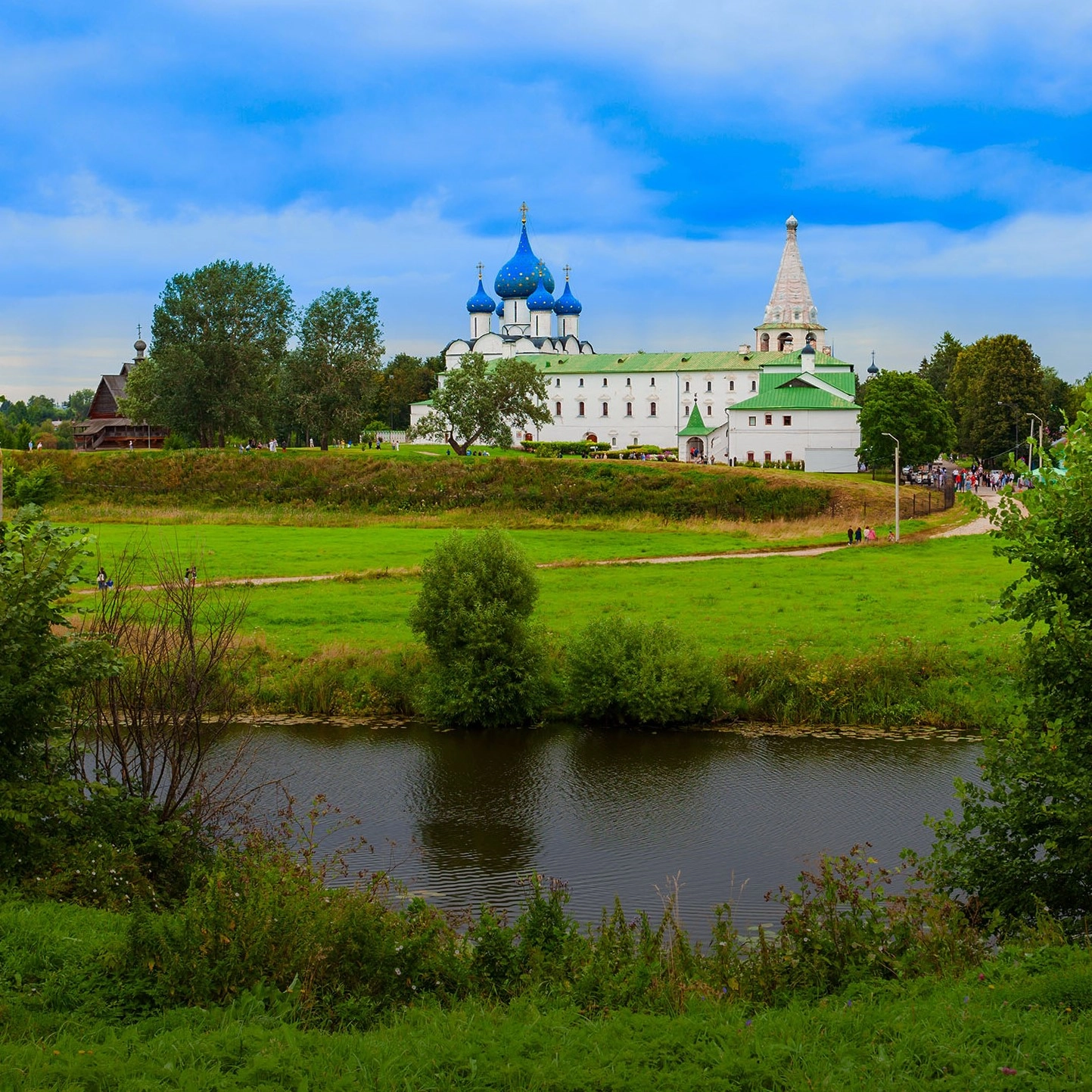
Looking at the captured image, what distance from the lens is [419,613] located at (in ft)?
68.7

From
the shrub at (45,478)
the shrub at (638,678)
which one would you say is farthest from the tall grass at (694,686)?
A: the shrub at (45,478)

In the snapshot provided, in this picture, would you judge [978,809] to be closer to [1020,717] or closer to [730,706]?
[1020,717]

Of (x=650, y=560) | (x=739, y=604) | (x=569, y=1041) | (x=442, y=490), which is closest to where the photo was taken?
(x=569, y=1041)

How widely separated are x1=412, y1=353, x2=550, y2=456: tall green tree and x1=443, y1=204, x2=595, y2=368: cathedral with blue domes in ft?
120

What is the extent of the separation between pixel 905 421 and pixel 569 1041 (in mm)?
65438

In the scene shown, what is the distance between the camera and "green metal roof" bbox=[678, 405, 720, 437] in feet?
304

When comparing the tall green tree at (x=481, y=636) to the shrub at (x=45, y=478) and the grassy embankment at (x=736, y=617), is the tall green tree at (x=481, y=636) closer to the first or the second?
the grassy embankment at (x=736, y=617)

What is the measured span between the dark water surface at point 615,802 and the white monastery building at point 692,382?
64446mm

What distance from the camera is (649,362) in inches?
4070

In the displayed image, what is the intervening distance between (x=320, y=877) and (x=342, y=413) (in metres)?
55.5

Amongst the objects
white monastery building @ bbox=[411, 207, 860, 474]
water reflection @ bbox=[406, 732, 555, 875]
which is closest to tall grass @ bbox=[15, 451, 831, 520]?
white monastery building @ bbox=[411, 207, 860, 474]

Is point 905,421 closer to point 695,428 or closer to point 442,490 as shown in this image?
point 695,428

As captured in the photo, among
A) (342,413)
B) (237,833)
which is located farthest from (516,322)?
(237,833)

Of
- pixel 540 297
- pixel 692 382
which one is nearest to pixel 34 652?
pixel 692 382
